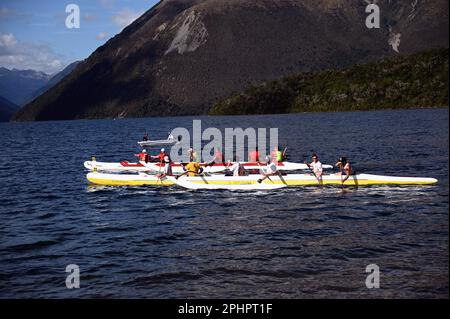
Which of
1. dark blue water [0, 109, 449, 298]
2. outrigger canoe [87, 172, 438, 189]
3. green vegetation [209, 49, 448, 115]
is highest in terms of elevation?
green vegetation [209, 49, 448, 115]

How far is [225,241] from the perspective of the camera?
21.0 metres

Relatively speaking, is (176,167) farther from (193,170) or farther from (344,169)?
(344,169)

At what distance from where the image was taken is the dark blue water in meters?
15.8

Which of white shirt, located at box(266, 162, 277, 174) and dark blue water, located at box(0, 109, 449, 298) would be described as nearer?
dark blue water, located at box(0, 109, 449, 298)

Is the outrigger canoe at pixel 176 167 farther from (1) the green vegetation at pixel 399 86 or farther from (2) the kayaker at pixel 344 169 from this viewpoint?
(1) the green vegetation at pixel 399 86

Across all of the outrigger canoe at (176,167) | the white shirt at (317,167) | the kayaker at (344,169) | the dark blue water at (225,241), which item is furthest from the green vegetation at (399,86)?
the dark blue water at (225,241)

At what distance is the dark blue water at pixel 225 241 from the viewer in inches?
623

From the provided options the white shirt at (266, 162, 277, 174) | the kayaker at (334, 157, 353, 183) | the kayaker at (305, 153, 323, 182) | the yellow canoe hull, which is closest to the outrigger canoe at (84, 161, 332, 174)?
the white shirt at (266, 162, 277, 174)

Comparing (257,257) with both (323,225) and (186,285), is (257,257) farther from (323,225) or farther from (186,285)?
(323,225)

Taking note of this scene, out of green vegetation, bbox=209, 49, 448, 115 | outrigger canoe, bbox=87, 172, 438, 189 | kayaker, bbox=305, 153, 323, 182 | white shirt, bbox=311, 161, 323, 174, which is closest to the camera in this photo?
kayaker, bbox=305, 153, 323, 182

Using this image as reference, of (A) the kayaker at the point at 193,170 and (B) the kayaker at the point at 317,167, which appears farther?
(A) the kayaker at the point at 193,170

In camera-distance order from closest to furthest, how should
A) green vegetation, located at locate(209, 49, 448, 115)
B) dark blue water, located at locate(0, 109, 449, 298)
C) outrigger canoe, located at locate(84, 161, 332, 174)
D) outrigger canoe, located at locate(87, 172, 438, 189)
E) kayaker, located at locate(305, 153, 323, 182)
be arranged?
dark blue water, located at locate(0, 109, 449, 298), kayaker, located at locate(305, 153, 323, 182), outrigger canoe, located at locate(87, 172, 438, 189), outrigger canoe, located at locate(84, 161, 332, 174), green vegetation, located at locate(209, 49, 448, 115)

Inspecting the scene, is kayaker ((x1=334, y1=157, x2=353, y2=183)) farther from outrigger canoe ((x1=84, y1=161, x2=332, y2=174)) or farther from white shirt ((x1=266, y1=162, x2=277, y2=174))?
outrigger canoe ((x1=84, y1=161, x2=332, y2=174))
